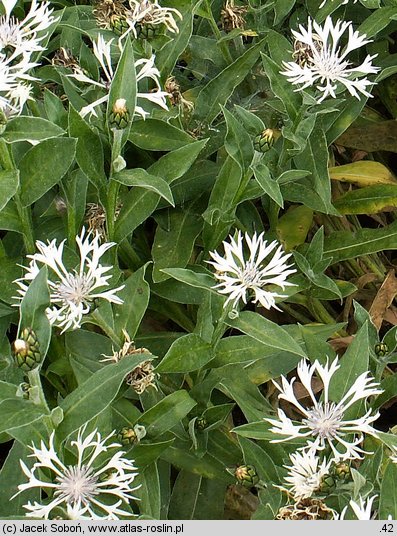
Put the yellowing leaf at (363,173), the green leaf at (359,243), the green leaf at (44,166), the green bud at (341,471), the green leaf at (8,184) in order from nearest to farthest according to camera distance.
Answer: the green bud at (341,471)
the green leaf at (8,184)
the green leaf at (44,166)
the green leaf at (359,243)
the yellowing leaf at (363,173)

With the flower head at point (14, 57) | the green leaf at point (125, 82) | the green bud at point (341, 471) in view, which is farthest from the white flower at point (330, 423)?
the flower head at point (14, 57)

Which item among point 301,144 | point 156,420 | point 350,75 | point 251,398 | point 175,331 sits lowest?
point 156,420

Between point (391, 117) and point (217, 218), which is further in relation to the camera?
point (391, 117)

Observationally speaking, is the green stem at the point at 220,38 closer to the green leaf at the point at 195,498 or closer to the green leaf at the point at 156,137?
the green leaf at the point at 156,137

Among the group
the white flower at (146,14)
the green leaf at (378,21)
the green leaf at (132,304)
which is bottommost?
the green leaf at (132,304)

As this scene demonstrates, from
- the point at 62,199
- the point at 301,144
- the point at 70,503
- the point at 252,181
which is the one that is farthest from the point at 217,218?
the point at 70,503

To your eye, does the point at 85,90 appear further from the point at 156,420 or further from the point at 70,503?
the point at 70,503

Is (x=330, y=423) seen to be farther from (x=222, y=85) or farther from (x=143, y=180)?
(x=222, y=85)
